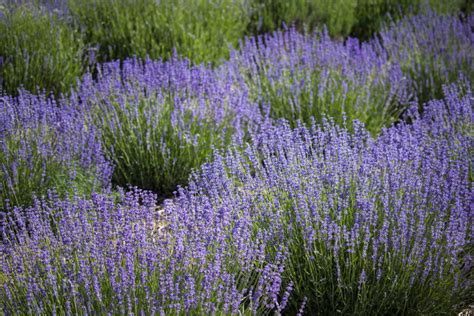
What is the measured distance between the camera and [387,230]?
261cm

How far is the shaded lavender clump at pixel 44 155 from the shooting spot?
360 cm

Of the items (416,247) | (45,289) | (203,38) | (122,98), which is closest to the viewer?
(45,289)

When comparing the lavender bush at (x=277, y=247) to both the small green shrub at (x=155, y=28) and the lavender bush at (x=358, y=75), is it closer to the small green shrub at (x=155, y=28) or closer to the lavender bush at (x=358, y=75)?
the lavender bush at (x=358, y=75)

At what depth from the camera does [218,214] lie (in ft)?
8.68

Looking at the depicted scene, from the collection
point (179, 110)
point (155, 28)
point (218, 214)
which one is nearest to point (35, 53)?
point (155, 28)

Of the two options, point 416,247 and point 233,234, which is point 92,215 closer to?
point 233,234

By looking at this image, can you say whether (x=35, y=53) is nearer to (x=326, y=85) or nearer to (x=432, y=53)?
(x=326, y=85)

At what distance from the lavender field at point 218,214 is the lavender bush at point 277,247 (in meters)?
0.01

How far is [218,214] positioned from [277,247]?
400 mm

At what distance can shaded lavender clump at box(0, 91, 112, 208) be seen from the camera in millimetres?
3596

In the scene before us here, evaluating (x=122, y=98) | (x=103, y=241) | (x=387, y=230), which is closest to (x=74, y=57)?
(x=122, y=98)

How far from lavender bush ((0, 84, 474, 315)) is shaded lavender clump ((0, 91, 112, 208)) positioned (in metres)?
0.78

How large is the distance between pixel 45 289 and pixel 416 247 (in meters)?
1.62

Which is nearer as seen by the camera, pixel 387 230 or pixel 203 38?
pixel 387 230
